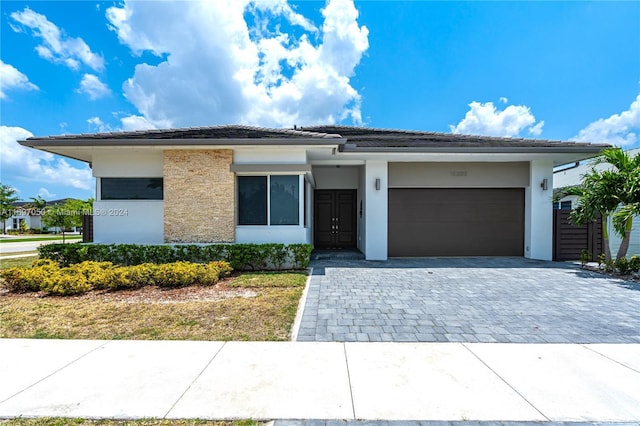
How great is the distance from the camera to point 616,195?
821 cm

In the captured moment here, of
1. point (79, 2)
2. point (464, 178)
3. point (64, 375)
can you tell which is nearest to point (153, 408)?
point (64, 375)

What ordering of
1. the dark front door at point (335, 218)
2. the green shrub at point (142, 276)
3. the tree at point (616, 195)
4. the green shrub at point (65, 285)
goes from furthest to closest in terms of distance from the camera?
1. the dark front door at point (335, 218)
2. the tree at point (616, 195)
3. the green shrub at point (142, 276)
4. the green shrub at point (65, 285)

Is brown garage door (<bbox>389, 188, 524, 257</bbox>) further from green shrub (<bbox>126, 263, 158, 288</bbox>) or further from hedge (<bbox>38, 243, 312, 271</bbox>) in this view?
green shrub (<bbox>126, 263, 158, 288</bbox>)

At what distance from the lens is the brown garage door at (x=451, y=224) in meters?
10.8

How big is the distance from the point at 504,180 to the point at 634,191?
3.33 meters

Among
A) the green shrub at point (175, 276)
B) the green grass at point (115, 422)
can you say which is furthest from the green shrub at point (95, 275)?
the green grass at point (115, 422)

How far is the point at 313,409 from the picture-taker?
248cm

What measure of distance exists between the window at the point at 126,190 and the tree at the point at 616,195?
1332 centimetres

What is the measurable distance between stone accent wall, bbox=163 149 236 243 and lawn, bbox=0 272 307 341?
244 centimetres

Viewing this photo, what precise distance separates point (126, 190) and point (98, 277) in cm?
393

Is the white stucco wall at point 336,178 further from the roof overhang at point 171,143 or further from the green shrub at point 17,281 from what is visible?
the green shrub at point 17,281

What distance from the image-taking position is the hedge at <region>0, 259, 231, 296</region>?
5.99m

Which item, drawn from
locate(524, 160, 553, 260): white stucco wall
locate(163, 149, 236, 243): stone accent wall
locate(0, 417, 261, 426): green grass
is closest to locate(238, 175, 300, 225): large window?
locate(163, 149, 236, 243): stone accent wall

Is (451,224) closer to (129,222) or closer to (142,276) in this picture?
(142,276)
